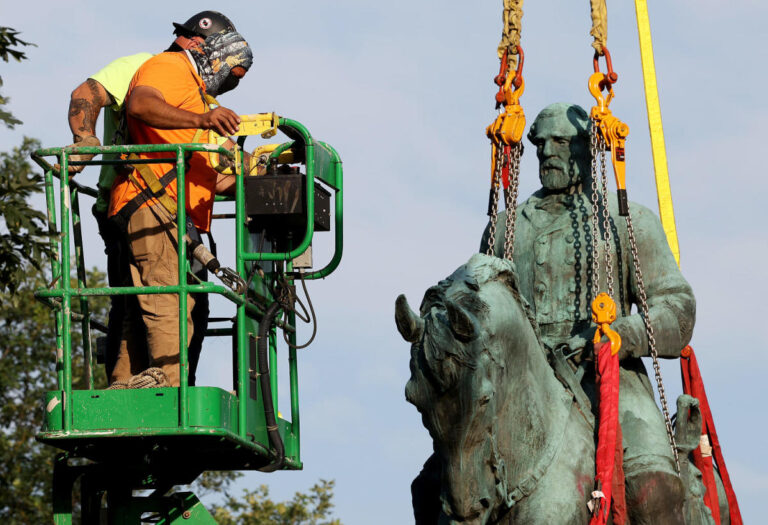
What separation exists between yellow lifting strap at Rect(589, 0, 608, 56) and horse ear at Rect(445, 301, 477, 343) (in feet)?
9.47

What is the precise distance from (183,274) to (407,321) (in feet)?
6.55

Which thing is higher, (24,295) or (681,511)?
(24,295)

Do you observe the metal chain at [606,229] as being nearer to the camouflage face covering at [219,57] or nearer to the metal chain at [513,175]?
the metal chain at [513,175]

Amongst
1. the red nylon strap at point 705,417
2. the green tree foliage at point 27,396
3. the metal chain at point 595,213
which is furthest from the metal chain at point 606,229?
the green tree foliage at point 27,396

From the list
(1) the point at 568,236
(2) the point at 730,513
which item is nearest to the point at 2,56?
(1) the point at 568,236

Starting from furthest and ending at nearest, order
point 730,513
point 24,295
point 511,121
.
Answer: point 24,295 → point 730,513 → point 511,121

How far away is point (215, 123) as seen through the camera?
10703 mm

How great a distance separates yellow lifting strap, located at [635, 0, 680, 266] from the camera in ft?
42.6

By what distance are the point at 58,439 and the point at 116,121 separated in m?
2.29

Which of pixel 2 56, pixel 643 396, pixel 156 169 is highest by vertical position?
pixel 2 56

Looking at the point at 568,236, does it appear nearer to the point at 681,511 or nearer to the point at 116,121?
the point at 681,511

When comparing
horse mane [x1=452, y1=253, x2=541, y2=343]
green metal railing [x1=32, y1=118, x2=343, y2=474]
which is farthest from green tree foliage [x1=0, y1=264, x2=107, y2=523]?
horse mane [x1=452, y1=253, x2=541, y2=343]

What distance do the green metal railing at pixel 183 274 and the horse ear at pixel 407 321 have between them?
1734mm

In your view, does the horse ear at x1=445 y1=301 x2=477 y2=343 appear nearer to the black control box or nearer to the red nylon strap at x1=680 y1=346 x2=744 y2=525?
the black control box
